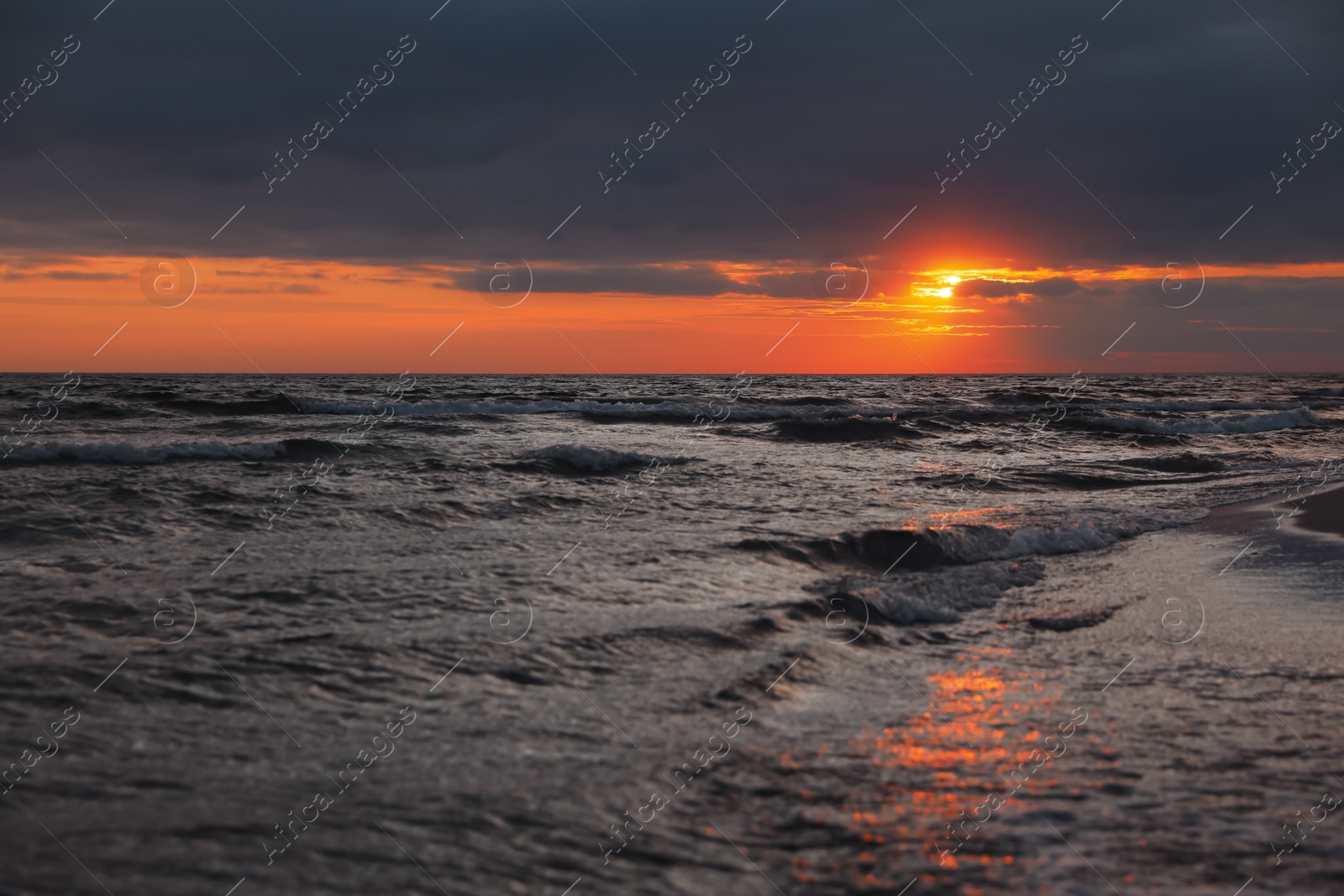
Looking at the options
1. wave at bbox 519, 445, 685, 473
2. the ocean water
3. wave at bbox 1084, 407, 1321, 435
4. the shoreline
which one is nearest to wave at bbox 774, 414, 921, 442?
wave at bbox 519, 445, 685, 473

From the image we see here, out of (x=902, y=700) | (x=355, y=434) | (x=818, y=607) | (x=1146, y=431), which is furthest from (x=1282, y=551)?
(x=1146, y=431)

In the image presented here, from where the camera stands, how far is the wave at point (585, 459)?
1672 centimetres

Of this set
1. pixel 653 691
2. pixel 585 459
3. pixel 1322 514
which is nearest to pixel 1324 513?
pixel 1322 514

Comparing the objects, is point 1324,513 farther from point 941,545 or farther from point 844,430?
point 844,430

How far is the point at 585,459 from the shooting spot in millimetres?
17266

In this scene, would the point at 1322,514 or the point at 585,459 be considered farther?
the point at 585,459

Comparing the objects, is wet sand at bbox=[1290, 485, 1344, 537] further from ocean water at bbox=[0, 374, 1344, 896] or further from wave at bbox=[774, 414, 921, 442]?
wave at bbox=[774, 414, 921, 442]

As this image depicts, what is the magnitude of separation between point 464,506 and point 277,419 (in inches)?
698

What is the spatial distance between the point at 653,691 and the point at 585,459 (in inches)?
479

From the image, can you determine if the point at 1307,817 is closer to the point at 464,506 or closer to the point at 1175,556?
the point at 1175,556

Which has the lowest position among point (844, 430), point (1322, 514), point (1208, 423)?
point (1322, 514)

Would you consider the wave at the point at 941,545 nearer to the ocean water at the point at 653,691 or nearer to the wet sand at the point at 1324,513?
the ocean water at the point at 653,691

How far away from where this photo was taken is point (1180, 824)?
3719 millimetres

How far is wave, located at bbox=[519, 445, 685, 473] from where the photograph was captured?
16719 mm
